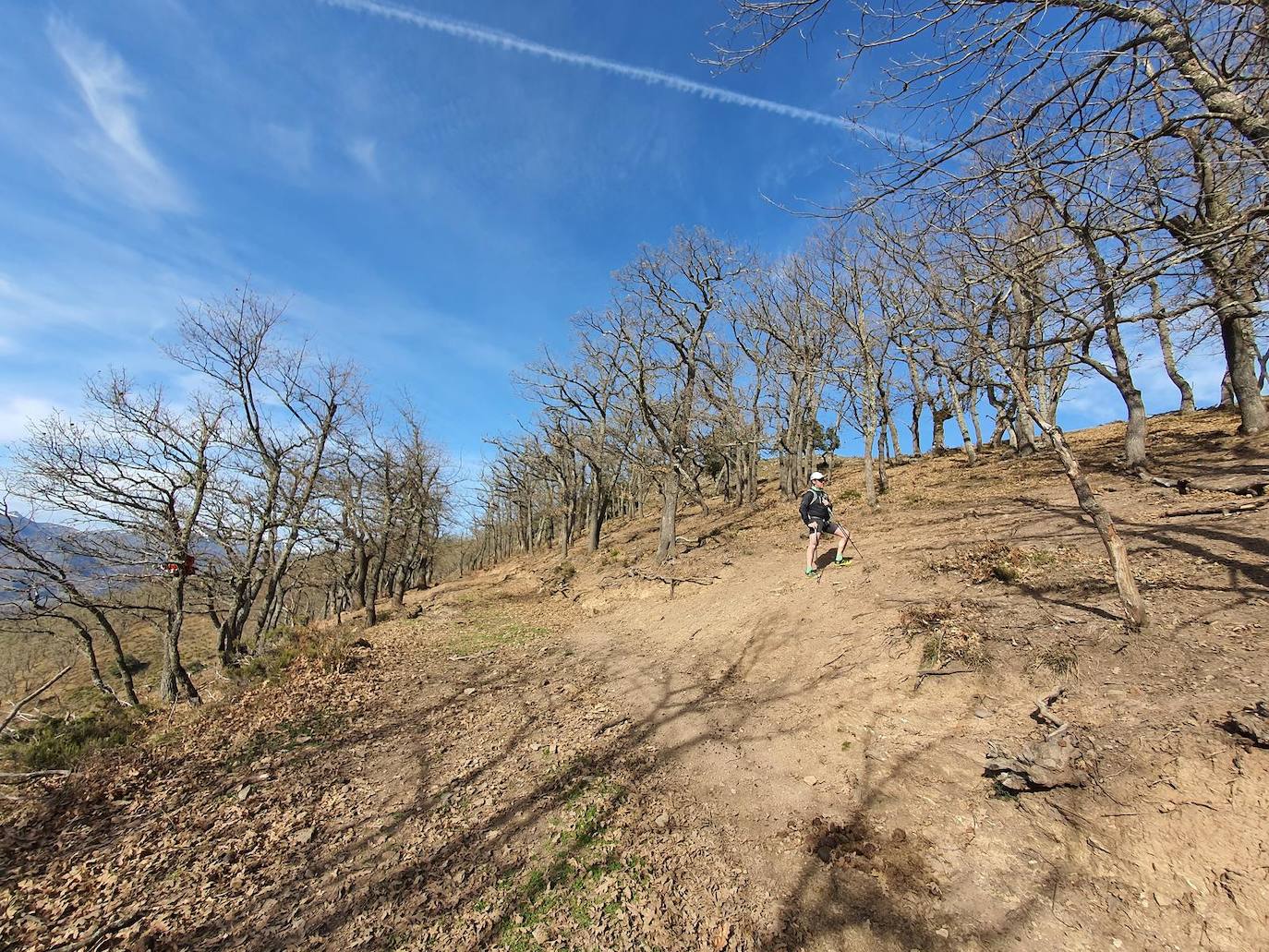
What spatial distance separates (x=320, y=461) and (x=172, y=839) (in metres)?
A: 12.7

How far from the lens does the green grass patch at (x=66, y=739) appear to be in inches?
270

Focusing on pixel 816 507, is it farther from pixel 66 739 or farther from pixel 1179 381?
pixel 1179 381

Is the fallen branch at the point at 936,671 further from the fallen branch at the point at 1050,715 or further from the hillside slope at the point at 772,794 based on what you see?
the fallen branch at the point at 1050,715

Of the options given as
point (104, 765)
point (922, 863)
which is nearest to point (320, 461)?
point (104, 765)

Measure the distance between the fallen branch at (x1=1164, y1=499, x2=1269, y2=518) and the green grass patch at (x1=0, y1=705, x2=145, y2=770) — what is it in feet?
52.2

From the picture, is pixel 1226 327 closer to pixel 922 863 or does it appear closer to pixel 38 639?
pixel 922 863

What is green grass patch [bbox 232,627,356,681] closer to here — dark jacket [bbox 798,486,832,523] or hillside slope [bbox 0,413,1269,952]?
hillside slope [bbox 0,413,1269,952]

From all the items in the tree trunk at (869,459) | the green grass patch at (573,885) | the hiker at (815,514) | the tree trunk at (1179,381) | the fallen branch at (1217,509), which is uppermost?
the tree trunk at (1179,381)

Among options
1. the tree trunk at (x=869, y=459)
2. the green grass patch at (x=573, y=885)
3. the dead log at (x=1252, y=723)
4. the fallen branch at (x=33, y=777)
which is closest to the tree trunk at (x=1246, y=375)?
the tree trunk at (x=869, y=459)

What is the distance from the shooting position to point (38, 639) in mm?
22828

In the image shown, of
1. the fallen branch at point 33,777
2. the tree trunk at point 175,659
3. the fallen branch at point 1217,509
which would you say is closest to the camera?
the fallen branch at point 33,777

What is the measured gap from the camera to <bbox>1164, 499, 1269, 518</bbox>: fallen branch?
7316 millimetres

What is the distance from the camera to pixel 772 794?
196 inches

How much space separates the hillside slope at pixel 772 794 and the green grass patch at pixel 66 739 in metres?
0.66
